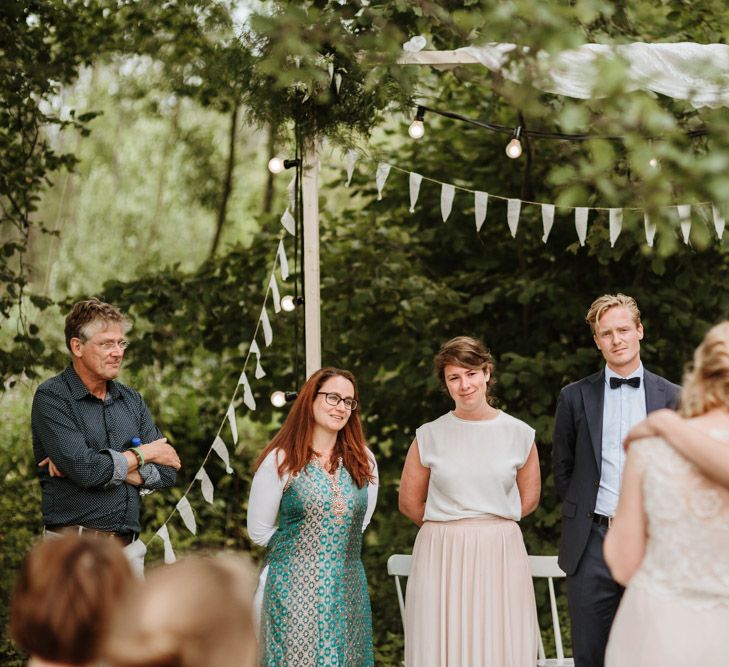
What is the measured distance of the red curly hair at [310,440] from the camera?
11.4ft

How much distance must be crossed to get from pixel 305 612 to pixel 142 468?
2.30 ft

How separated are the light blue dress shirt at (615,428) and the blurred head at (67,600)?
235cm

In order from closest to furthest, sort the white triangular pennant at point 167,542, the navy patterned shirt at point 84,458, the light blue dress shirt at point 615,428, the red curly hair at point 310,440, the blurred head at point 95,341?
the navy patterned shirt at point 84,458 → the blurred head at point 95,341 → the red curly hair at point 310,440 → the light blue dress shirt at point 615,428 → the white triangular pennant at point 167,542

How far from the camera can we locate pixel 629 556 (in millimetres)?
2326

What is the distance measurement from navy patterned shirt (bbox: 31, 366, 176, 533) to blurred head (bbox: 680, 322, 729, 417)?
70.5 inches

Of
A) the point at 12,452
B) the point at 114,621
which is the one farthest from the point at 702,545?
the point at 12,452

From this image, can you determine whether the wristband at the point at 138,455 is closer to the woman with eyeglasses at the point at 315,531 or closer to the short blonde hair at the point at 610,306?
the woman with eyeglasses at the point at 315,531

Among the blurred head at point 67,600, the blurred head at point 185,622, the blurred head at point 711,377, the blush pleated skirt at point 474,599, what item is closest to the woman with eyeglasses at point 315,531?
the blush pleated skirt at point 474,599

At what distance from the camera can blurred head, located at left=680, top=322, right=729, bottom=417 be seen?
88.5 inches

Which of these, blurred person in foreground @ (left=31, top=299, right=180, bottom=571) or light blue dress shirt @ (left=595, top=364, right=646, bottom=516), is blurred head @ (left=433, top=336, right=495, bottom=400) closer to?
light blue dress shirt @ (left=595, top=364, right=646, bottom=516)

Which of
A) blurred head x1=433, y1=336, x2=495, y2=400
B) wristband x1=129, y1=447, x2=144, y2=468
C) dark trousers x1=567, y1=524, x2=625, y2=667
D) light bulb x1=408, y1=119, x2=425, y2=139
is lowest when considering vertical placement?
dark trousers x1=567, y1=524, x2=625, y2=667

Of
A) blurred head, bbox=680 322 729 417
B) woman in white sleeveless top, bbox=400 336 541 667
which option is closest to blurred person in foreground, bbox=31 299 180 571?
woman in white sleeveless top, bbox=400 336 541 667

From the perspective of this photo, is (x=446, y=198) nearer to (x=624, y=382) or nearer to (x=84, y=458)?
(x=624, y=382)

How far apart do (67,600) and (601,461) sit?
96.2 inches
